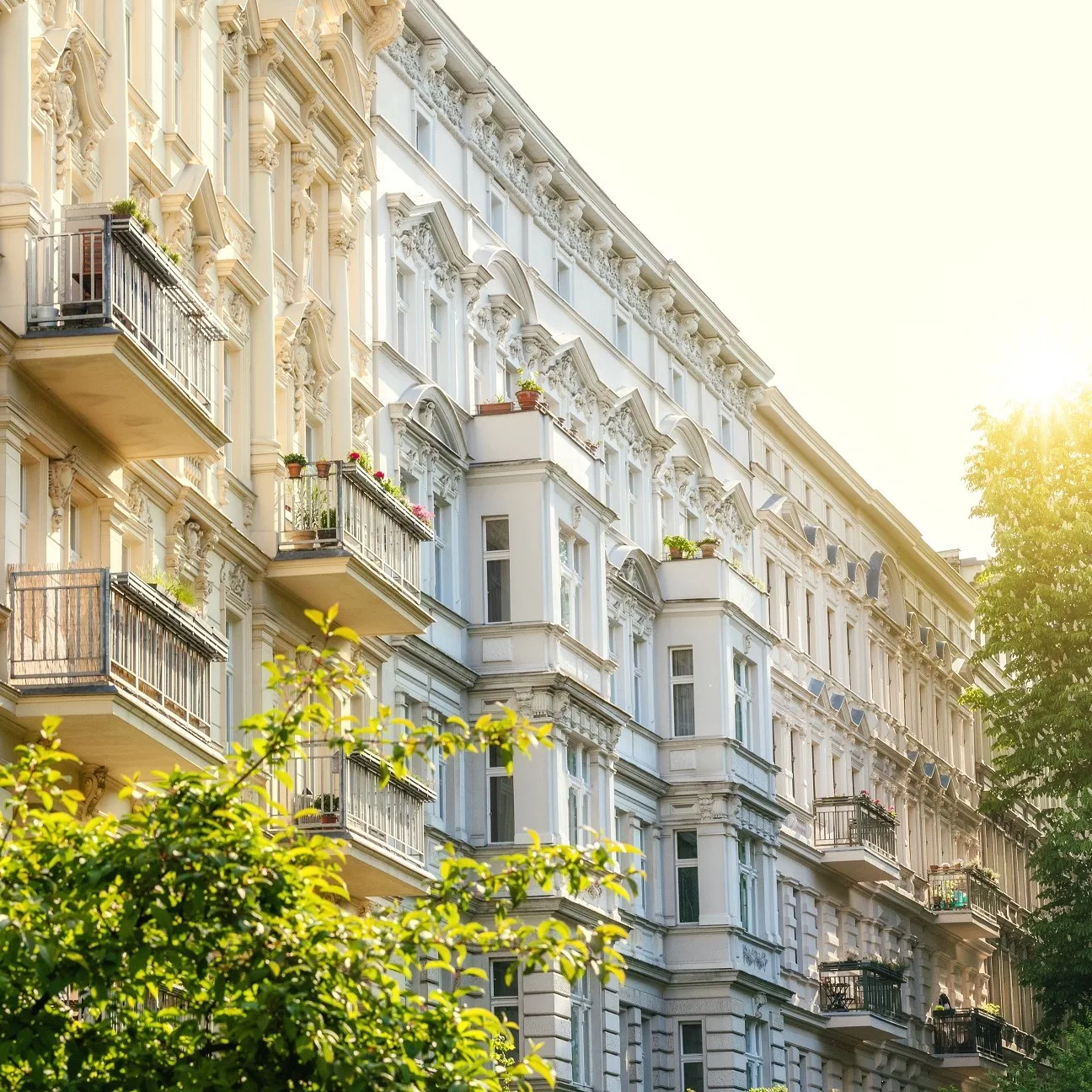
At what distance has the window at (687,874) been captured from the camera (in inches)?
1731

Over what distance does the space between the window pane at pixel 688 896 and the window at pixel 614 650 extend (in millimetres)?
3865

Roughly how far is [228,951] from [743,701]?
33821mm

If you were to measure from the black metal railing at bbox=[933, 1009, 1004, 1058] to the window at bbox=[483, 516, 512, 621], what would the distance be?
26711mm

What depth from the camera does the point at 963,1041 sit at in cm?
5925

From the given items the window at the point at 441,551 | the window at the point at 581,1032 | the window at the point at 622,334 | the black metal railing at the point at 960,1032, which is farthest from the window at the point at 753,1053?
the black metal railing at the point at 960,1032

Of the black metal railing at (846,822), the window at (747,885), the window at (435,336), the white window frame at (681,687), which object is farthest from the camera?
the black metal railing at (846,822)

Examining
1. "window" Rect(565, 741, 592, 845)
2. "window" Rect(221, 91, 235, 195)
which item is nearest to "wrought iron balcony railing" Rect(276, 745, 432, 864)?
"window" Rect(221, 91, 235, 195)

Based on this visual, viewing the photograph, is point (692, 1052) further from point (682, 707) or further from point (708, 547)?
point (708, 547)

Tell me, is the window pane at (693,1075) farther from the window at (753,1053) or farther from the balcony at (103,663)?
the balcony at (103,663)

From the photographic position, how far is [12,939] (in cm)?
1283

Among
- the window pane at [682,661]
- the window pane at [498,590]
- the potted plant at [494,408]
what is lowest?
the window pane at [498,590]

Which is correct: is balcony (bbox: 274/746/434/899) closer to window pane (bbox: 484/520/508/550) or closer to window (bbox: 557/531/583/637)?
window pane (bbox: 484/520/508/550)

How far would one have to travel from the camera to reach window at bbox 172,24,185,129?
1047 inches

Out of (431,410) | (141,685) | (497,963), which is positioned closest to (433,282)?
(431,410)
